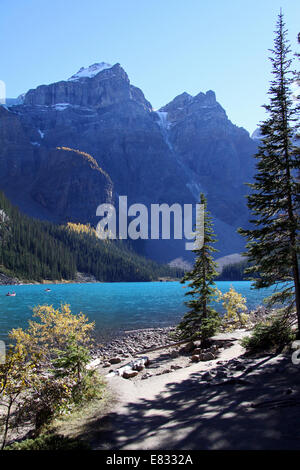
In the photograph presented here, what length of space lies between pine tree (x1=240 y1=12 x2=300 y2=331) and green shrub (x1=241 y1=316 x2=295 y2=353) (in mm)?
981

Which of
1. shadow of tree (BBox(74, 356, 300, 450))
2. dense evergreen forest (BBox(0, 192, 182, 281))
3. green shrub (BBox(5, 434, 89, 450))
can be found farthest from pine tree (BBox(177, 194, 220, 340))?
dense evergreen forest (BBox(0, 192, 182, 281))

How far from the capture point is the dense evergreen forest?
420ft

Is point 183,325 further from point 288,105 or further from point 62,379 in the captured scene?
point 288,105

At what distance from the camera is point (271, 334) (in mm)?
13445

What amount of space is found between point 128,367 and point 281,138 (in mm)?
14466

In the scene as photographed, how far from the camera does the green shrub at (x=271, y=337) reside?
13.1m

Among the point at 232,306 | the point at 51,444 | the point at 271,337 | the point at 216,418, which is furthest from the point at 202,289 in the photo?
the point at 51,444

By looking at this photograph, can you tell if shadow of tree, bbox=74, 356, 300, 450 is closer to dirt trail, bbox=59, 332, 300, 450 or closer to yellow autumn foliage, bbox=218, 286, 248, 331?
dirt trail, bbox=59, 332, 300, 450

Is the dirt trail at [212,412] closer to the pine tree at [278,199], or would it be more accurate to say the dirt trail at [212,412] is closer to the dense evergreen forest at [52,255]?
the pine tree at [278,199]

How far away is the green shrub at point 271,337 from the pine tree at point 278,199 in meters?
0.98

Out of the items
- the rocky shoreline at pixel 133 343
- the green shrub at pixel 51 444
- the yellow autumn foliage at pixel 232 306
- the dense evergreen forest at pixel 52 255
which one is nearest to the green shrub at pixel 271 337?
the green shrub at pixel 51 444

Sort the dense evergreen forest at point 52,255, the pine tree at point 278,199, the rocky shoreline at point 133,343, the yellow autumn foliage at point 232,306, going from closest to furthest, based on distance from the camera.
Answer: the pine tree at point 278,199 → the rocky shoreline at point 133,343 → the yellow autumn foliage at point 232,306 → the dense evergreen forest at point 52,255

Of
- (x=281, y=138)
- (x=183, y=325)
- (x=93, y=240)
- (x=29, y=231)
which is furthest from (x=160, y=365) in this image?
(x=93, y=240)

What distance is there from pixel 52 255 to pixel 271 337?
144701mm
